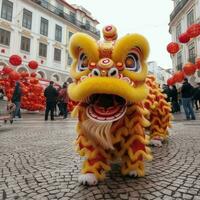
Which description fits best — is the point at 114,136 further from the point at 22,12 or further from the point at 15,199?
the point at 22,12

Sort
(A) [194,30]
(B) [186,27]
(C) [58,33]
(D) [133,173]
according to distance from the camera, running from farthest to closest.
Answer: (C) [58,33], (B) [186,27], (A) [194,30], (D) [133,173]

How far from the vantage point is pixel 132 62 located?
247 cm

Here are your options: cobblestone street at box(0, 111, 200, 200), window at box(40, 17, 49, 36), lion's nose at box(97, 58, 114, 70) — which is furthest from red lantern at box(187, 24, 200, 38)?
window at box(40, 17, 49, 36)

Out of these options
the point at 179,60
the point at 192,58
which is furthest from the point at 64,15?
the point at 192,58

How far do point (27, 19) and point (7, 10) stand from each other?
2.72 meters

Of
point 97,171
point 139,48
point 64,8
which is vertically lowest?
point 97,171

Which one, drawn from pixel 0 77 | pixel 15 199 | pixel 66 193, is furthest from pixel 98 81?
pixel 0 77

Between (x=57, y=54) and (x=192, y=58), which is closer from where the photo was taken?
(x=192, y=58)

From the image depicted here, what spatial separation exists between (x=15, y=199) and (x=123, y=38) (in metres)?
1.77

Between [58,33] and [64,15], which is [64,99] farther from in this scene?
[64,15]

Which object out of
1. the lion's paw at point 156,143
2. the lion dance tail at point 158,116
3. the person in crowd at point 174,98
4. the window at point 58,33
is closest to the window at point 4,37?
the window at point 58,33

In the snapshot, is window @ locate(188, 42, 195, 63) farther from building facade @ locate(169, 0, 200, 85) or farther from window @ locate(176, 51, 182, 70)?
window @ locate(176, 51, 182, 70)

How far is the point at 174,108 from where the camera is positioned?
1483cm

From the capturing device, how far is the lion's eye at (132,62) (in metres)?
2.44
